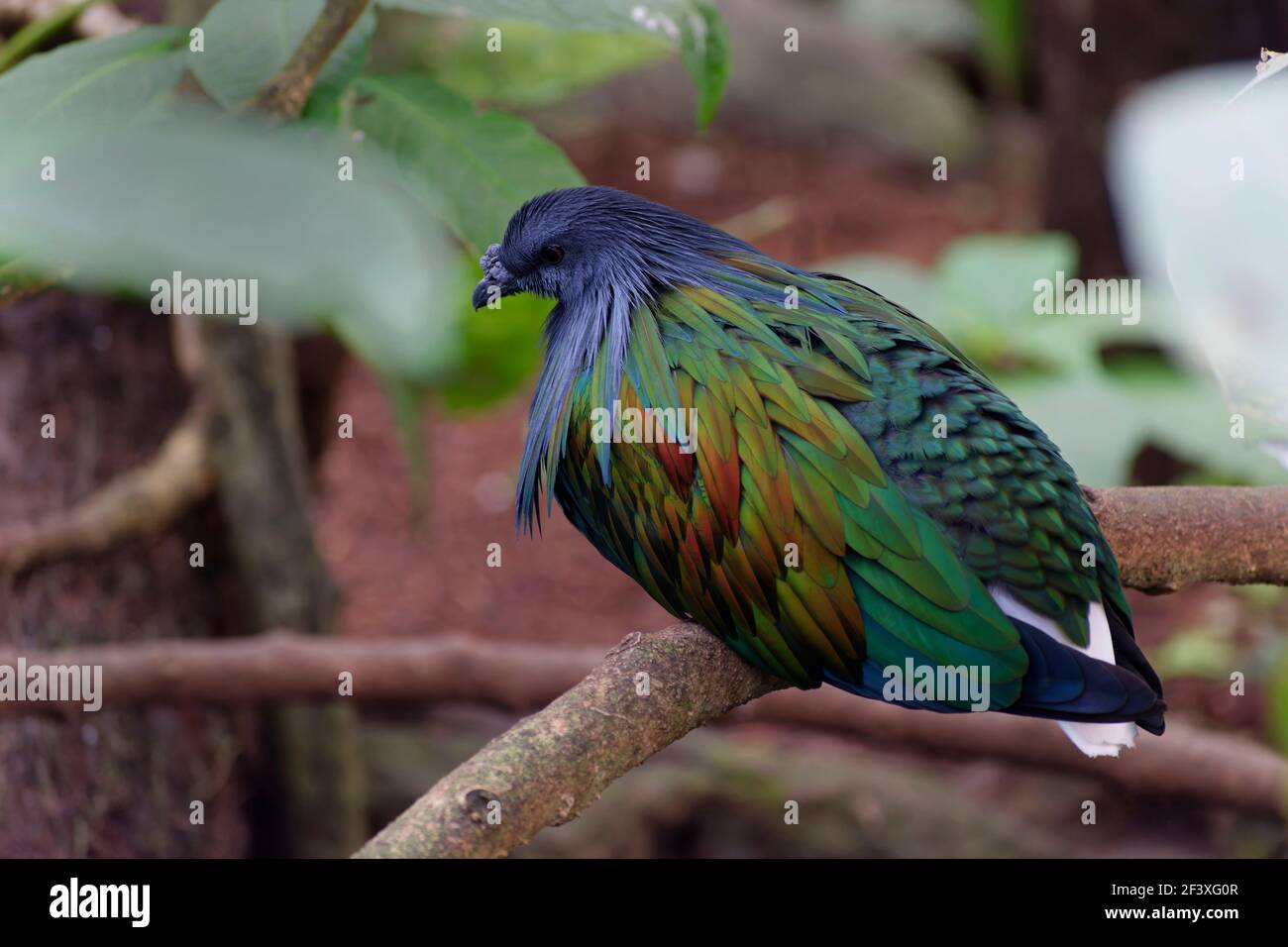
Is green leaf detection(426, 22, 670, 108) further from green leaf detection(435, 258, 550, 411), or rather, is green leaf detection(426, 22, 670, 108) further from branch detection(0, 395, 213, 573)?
branch detection(0, 395, 213, 573)

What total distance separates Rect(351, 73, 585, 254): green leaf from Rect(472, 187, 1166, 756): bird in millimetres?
222

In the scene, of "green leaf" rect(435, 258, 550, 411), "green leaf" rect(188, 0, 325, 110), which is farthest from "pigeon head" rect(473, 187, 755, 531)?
"green leaf" rect(435, 258, 550, 411)

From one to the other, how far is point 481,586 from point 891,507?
144 inches

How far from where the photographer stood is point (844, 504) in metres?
1.59

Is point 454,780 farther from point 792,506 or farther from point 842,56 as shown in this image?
point 842,56

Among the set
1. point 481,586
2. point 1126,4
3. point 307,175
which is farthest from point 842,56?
point 307,175

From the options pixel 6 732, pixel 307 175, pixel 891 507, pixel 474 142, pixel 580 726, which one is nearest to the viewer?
pixel 307 175

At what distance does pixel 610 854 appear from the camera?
3691 millimetres

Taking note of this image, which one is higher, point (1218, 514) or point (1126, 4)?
point (1126, 4)

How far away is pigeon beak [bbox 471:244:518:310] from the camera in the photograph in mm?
1941

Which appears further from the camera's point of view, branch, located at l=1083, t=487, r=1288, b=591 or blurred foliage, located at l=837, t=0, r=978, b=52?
blurred foliage, located at l=837, t=0, r=978, b=52

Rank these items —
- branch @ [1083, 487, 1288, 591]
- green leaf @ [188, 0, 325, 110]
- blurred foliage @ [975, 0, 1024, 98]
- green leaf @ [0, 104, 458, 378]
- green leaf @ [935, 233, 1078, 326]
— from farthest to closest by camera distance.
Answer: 1. blurred foliage @ [975, 0, 1024, 98]
2. green leaf @ [935, 233, 1078, 326]
3. branch @ [1083, 487, 1288, 591]
4. green leaf @ [188, 0, 325, 110]
5. green leaf @ [0, 104, 458, 378]

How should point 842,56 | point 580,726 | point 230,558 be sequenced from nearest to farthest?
1. point 580,726
2. point 230,558
3. point 842,56

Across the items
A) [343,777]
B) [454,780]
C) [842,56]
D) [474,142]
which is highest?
[842,56]
